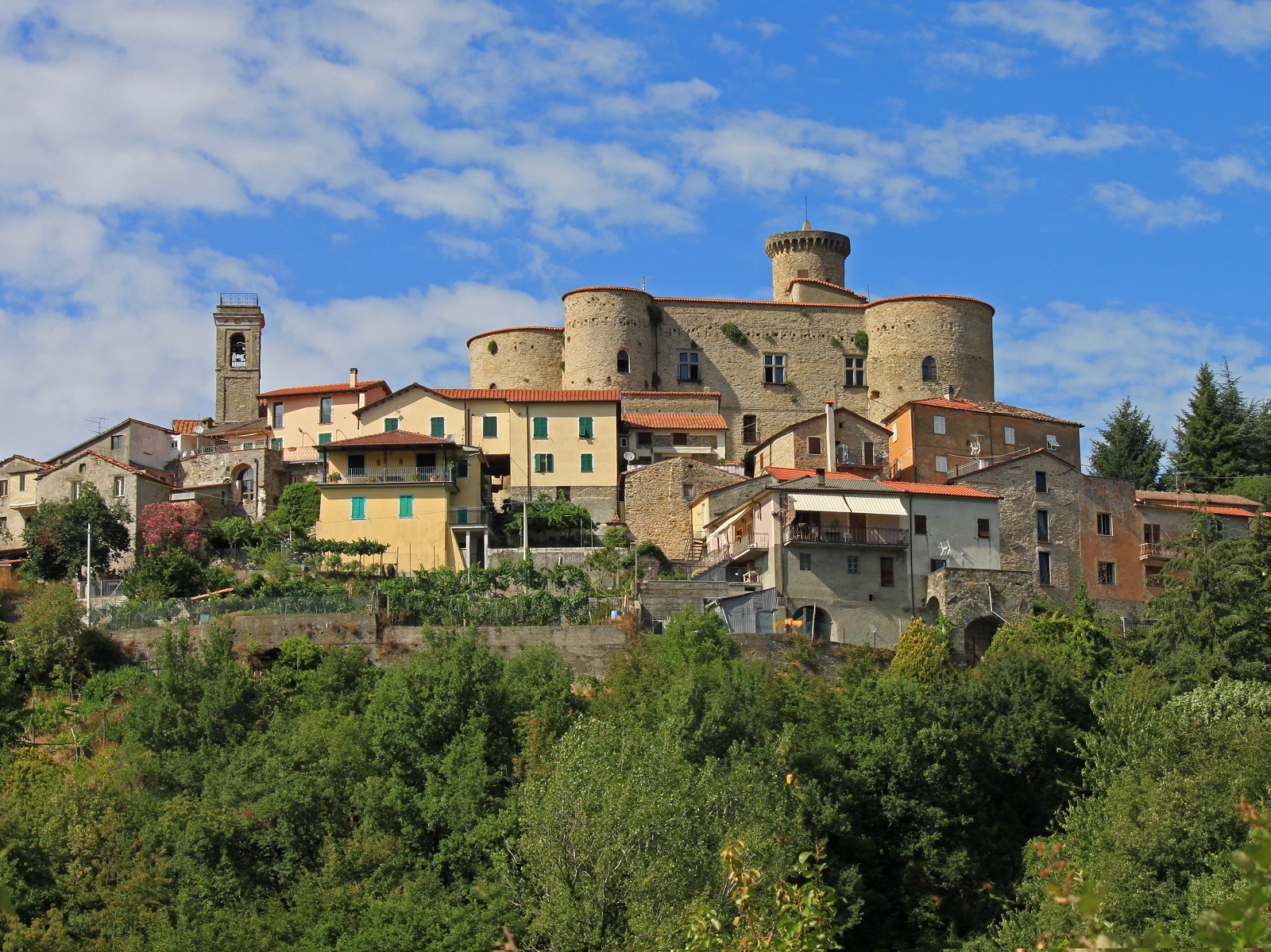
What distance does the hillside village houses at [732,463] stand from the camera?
49.0 metres

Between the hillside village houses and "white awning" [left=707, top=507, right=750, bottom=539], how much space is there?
0.15 meters

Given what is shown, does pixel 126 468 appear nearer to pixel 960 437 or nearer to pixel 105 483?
pixel 105 483

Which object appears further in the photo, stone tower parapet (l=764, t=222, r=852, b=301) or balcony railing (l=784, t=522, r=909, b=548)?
stone tower parapet (l=764, t=222, r=852, b=301)

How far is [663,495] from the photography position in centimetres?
5775

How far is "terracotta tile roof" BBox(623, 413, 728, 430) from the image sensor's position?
208 feet

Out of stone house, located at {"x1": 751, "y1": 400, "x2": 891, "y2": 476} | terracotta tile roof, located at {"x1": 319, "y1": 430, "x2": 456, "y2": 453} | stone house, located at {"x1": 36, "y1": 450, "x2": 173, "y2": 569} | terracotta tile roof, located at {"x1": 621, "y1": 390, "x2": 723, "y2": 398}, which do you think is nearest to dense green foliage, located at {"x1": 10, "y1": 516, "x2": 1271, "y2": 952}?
terracotta tile roof, located at {"x1": 319, "y1": 430, "x2": 456, "y2": 453}

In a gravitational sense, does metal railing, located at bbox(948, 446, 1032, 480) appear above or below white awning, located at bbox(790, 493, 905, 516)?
above

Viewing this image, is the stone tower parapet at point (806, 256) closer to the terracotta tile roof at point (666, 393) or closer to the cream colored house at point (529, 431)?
the terracotta tile roof at point (666, 393)

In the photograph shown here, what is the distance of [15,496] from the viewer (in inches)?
2448

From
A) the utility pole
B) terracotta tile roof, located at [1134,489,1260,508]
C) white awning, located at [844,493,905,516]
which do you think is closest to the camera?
the utility pole

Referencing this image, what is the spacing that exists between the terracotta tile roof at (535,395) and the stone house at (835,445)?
734 centimetres

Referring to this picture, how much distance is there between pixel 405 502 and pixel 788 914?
4277 cm

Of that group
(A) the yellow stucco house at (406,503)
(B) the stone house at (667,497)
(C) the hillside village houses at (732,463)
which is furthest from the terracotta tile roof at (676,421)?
(A) the yellow stucco house at (406,503)

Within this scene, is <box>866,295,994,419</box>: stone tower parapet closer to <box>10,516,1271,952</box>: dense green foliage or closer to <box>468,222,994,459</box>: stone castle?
<box>468,222,994,459</box>: stone castle
